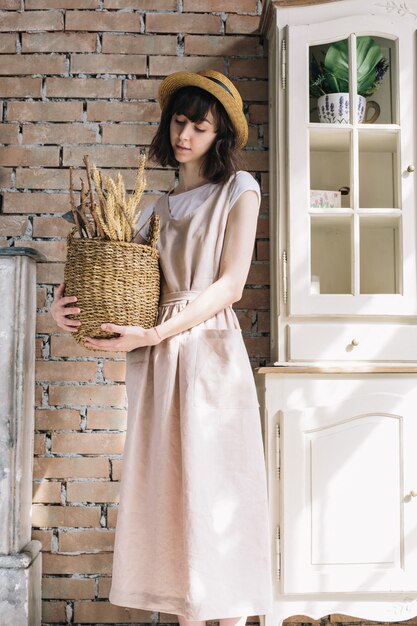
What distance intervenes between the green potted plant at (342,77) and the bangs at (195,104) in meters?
0.48

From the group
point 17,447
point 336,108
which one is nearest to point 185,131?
point 336,108

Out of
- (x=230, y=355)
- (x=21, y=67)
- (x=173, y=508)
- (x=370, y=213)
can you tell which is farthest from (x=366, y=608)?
(x=21, y=67)

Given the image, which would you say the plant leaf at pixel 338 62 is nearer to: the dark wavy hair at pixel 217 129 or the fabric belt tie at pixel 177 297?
the dark wavy hair at pixel 217 129

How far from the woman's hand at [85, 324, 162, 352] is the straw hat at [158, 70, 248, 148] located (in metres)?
0.62

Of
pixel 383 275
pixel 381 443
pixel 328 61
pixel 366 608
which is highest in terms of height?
pixel 328 61

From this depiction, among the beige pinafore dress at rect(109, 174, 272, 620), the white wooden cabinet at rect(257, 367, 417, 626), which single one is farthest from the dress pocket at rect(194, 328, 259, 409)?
the white wooden cabinet at rect(257, 367, 417, 626)

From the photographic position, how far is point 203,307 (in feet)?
5.83

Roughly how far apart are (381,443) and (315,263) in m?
0.59

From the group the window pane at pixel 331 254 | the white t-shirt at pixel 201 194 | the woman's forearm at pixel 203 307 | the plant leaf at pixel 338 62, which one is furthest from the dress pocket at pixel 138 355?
the plant leaf at pixel 338 62

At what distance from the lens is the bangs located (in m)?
1.87

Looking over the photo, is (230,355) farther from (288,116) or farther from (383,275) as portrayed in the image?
(288,116)

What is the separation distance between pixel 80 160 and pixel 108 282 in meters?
0.93

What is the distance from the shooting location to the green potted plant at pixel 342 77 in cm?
218

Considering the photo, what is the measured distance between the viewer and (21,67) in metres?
2.47
